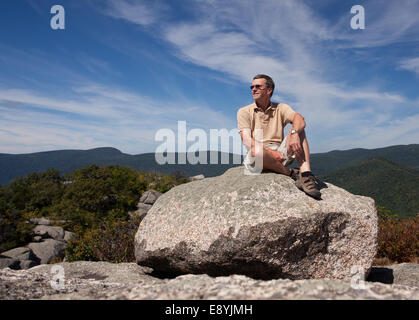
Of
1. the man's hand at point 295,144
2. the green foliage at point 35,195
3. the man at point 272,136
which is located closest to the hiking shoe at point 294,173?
the man at point 272,136

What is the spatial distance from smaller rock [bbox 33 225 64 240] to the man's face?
17023 mm

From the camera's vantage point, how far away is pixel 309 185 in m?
6.15

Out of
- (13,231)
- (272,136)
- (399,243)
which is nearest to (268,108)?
(272,136)

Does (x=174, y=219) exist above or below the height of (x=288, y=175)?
below

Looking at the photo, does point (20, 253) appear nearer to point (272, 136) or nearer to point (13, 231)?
point (13, 231)

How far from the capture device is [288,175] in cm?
683

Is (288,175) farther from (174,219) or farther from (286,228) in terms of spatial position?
(174,219)

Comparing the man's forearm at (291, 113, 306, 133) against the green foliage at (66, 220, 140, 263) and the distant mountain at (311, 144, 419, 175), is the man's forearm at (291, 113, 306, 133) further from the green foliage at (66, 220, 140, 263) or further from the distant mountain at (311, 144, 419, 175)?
the distant mountain at (311, 144, 419, 175)

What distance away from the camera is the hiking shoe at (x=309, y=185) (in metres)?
6.07

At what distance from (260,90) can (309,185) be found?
2.31 metres
